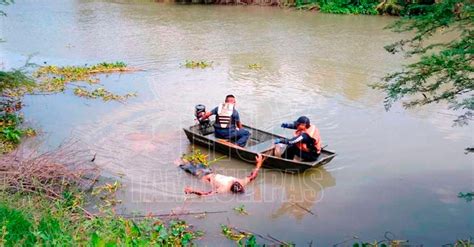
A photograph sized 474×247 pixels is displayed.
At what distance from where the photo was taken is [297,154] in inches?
361

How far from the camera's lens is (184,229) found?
7109 mm

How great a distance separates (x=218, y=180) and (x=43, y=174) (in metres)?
2.82

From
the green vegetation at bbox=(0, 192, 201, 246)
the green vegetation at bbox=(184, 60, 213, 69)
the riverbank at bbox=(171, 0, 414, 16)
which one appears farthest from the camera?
the riverbank at bbox=(171, 0, 414, 16)

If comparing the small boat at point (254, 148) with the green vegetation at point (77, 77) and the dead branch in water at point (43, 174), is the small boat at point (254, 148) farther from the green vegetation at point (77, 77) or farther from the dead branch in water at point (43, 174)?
the green vegetation at point (77, 77)

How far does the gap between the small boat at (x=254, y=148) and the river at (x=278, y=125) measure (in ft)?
0.61

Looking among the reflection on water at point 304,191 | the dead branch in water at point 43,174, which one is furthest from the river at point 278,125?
the dead branch in water at point 43,174

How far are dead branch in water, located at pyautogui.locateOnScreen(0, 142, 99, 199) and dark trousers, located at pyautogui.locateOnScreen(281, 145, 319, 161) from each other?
3473 mm

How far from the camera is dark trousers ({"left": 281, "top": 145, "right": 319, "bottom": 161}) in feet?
29.4

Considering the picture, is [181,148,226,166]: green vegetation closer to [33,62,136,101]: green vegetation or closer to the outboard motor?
the outboard motor

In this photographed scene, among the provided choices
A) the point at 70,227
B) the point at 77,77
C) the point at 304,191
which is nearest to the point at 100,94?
the point at 77,77

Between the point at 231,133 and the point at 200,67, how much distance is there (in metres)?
7.80

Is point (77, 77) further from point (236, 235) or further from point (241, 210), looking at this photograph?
point (236, 235)

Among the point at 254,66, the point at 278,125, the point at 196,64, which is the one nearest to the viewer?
the point at 278,125

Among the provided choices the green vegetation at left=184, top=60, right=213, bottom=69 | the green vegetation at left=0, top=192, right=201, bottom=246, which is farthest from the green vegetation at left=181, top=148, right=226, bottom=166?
the green vegetation at left=184, top=60, right=213, bottom=69
